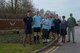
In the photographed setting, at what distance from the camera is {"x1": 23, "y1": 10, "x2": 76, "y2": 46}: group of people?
20.3 m

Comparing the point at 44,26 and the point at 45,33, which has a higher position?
the point at 44,26

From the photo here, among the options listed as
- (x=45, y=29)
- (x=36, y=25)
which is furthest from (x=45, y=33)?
(x=36, y=25)

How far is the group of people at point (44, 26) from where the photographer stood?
20328mm

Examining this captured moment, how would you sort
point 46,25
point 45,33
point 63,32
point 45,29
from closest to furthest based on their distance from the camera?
point 45,33 → point 45,29 → point 46,25 → point 63,32

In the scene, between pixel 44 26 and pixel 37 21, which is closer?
pixel 37 21

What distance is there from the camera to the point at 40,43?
878 inches

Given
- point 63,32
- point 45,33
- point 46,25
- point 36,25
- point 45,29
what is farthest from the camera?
point 63,32

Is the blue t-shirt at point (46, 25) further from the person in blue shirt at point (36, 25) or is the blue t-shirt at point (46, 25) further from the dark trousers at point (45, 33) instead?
the person in blue shirt at point (36, 25)

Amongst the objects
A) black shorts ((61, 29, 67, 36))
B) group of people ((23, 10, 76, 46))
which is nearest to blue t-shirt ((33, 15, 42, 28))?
group of people ((23, 10, 76, 46))

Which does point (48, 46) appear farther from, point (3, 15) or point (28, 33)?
point (3, 15)

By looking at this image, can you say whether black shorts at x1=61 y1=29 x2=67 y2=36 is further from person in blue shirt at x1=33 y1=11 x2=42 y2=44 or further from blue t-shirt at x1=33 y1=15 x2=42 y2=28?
blue t-shirt at x1=33 y1=15 x2=42 y2=28

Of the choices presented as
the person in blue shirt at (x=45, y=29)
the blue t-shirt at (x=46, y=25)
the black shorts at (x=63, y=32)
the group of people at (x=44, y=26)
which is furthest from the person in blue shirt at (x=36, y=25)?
the black shorts at (x=63, y=32)

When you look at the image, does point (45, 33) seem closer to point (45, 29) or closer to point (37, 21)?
point (45, 29)

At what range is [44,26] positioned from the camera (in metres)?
23.3
